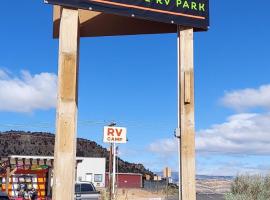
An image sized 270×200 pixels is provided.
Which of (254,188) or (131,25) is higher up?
(131,25)

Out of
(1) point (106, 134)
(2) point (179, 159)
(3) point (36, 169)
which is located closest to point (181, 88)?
(2) point (179, 159)

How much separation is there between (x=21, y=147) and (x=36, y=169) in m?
73.2

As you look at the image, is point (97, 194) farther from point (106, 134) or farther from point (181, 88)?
point (181, 88)

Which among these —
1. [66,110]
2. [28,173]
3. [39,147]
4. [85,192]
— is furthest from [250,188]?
[39,147]

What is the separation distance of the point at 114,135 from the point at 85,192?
3910 millimetres

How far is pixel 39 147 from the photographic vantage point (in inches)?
3986

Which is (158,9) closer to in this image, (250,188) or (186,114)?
(186,114)

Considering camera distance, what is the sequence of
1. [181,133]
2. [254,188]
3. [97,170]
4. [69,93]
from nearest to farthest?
[69,93] < [181,133] < [254,188] < [97,170]

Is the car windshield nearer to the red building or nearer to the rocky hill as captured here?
the red building

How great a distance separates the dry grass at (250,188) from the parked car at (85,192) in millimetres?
13347

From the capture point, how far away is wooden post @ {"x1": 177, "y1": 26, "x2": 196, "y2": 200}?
9.33 m

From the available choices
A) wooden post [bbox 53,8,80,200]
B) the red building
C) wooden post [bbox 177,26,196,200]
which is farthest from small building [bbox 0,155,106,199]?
the red building

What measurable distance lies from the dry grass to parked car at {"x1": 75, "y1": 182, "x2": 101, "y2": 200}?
525 inches

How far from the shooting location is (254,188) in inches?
507
